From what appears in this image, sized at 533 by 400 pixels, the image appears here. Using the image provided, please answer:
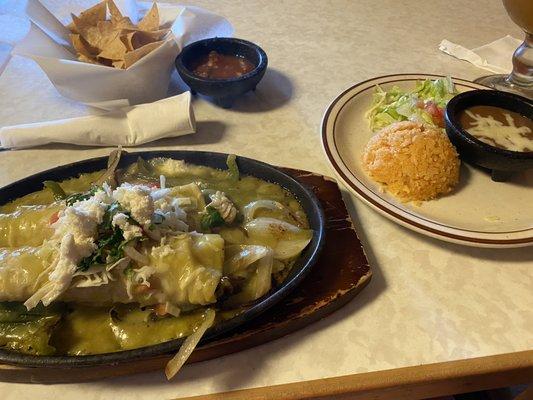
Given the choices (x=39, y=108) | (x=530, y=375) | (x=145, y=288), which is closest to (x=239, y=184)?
(x=145, y=288)

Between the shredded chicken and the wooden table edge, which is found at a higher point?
the shredded chicken

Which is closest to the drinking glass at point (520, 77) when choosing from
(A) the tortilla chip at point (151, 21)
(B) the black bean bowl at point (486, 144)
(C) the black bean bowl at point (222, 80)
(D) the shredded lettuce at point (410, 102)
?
(D) the shredded lettuce at point (410, 102)

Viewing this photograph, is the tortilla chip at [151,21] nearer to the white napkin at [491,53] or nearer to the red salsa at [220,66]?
the red salsa at [220,66]

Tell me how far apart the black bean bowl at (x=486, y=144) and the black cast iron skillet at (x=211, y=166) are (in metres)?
0.50

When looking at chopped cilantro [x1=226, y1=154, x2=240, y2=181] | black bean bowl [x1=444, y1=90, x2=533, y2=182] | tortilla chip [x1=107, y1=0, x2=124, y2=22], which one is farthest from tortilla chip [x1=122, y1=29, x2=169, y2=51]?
black bean bowl [x1=444, y1=90, x2=533, y2=182]

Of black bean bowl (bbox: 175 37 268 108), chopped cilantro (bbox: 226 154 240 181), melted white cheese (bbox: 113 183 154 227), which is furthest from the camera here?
black bean bowl (bbox: 175 37 268 108)

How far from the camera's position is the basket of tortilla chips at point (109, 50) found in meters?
1.53

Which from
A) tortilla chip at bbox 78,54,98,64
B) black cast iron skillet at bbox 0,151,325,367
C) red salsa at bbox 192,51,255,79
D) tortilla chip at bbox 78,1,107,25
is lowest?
black cast iron skillet at bbox 0,151,325,367

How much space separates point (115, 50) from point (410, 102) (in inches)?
39.2

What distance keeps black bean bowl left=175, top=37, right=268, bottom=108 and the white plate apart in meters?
0.28

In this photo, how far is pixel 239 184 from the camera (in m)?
1.27

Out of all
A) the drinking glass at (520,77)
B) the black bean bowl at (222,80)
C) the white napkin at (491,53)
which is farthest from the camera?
the white napkin at (491,53)

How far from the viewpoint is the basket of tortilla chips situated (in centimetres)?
153

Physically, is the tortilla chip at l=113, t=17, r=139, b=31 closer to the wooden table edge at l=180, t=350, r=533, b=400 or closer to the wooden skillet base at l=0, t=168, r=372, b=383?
the wooden skillet base at l=0, t=168, r=372, b=383
